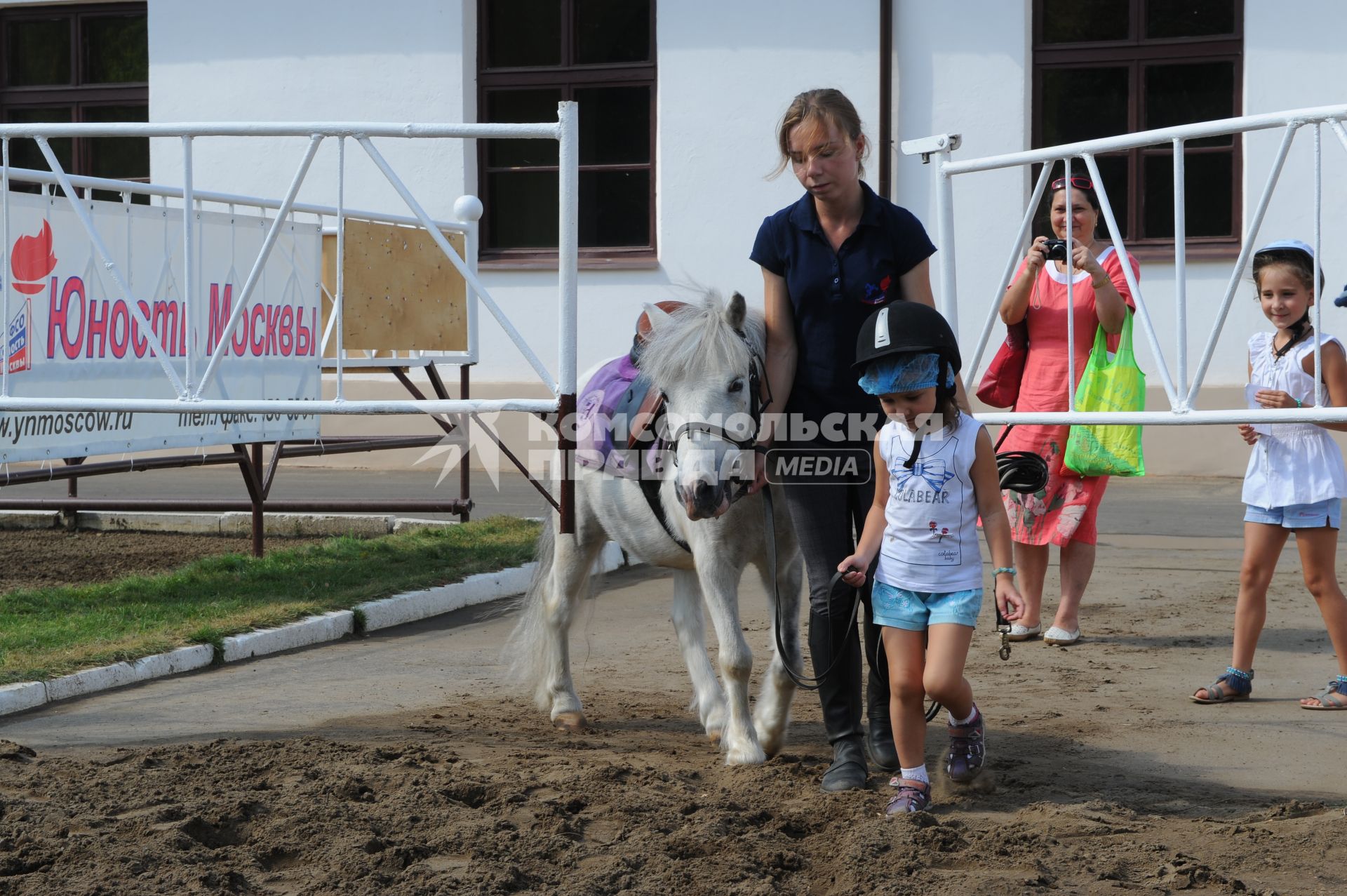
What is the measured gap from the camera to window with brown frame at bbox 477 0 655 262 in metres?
13.4

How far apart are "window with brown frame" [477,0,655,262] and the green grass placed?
5.09m

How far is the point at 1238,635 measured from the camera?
518cm

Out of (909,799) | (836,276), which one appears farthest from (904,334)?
(909,799)

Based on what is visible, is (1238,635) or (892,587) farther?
(1238,635)

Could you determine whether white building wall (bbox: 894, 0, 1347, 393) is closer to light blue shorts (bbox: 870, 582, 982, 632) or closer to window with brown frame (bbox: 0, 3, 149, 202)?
window with brown frame (bbox: 0, 3, 149, 202)

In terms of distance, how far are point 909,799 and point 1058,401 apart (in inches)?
106

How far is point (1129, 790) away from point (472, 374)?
390 inches

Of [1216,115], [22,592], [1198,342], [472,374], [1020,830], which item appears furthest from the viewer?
[472,374]

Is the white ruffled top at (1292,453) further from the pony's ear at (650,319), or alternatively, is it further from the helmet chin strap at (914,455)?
the pony's ear at (650,319)

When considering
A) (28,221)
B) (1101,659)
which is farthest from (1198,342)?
(28,221)

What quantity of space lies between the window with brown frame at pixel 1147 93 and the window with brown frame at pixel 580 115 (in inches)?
145

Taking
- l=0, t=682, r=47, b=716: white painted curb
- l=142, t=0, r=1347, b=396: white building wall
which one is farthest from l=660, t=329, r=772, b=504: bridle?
l=142, t=0, r=1347, b=396: white building wall

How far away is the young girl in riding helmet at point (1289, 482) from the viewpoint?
15.8 feet

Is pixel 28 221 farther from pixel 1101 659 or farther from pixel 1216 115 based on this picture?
pixel 1216 115
